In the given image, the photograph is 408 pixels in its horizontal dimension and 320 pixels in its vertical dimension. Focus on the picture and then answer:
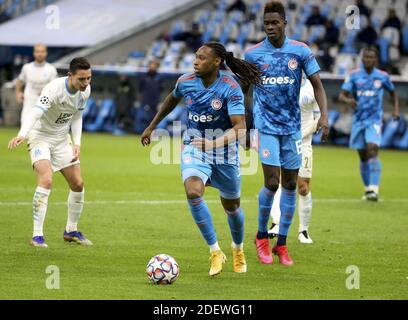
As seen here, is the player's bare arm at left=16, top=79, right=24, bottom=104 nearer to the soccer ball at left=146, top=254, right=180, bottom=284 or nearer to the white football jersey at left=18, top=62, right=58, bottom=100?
the white football jersey at left=18, top=62, right=58, bottom=100

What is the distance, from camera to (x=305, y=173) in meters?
12.6

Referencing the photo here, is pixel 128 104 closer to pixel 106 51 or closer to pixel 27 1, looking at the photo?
pixel 106 51

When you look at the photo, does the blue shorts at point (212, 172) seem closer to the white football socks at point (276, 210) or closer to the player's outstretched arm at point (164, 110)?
the player's outstretched arm at point (164, 110)

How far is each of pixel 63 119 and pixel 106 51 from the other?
25.7 metres

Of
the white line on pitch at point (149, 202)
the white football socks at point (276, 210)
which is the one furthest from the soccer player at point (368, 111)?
the white football socks at point (276, 210)

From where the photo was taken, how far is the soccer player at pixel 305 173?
12.4 metres

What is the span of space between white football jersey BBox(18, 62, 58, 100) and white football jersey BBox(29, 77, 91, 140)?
8252mm

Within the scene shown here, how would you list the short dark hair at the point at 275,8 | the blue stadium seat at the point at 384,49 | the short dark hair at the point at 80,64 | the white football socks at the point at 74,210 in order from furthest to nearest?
the blue stadium seat at the point at 384,49 → the white football socks at the point at 74,210 → the short dark hair at the point at 80,64 → the short dark hair at the point at 275,8

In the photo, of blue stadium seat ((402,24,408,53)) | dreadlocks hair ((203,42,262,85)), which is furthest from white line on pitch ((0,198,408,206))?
blue stadium seat ((402,24,408,53))

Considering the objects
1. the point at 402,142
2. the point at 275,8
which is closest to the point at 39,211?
the point at 275,8

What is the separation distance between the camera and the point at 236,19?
3509 centimetres

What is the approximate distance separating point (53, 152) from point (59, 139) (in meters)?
0.17

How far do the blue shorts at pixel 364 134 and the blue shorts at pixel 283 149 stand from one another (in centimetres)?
683

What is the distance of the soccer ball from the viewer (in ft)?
29.9
